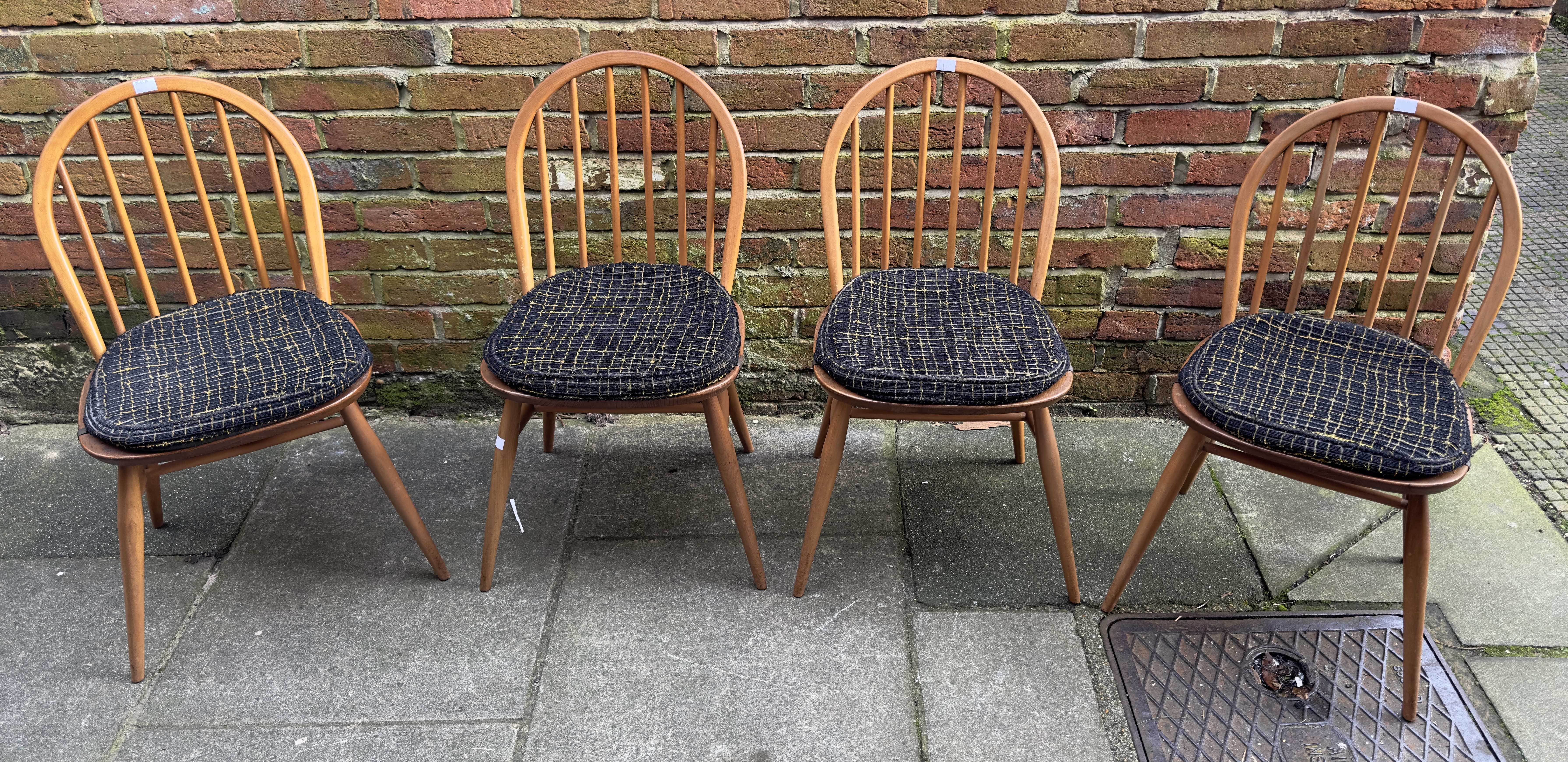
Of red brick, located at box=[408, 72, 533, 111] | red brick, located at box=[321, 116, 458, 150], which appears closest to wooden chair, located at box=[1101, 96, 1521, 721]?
red brick, located at box=[408, 72, 533, 111]

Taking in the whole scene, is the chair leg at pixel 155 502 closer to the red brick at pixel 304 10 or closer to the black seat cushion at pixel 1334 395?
the red brick at pixel 304 10

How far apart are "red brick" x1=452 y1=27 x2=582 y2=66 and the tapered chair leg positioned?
35.2 inches

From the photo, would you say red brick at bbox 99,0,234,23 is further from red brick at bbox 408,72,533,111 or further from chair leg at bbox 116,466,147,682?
chair leg at bbox 116,466,147,682

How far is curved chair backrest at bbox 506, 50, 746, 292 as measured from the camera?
2.04 meters

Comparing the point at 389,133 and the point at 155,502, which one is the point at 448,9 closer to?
the point at 389,133

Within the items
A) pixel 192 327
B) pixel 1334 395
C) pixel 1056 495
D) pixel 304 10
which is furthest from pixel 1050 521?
pixel 304 10

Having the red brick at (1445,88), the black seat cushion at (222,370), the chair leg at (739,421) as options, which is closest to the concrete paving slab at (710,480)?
the chair leg at (739,421)

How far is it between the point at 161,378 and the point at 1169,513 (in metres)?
2.12

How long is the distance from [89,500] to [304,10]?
126 cm

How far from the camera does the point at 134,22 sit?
2.17m

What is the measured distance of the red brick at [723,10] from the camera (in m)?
2.16

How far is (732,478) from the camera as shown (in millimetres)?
1938

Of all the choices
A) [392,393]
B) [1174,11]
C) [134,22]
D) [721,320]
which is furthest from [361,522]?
[1174,11]

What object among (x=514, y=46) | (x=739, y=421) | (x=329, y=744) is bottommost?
(x=329, y=744)
